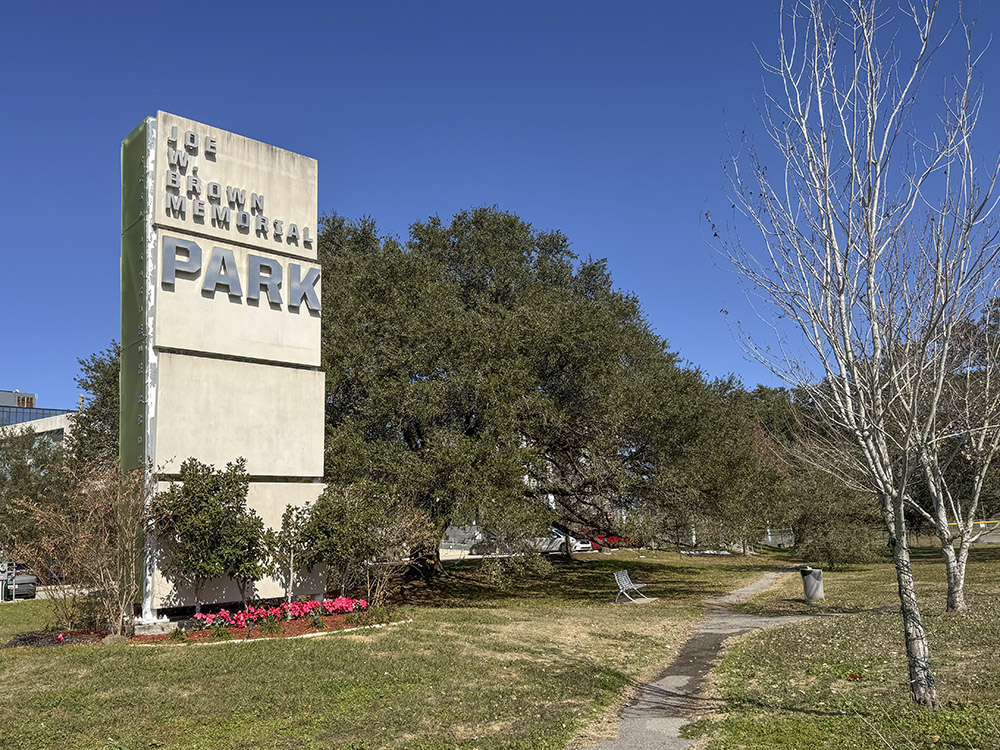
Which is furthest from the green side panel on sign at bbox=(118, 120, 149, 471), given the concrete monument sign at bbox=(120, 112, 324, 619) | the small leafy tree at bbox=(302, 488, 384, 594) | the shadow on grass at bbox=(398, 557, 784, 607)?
the shadow on grass at bbox=(398, 557, 784, 607)

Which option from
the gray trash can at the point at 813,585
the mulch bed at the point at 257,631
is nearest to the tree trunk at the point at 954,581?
the gray trash can at the point at 813,585

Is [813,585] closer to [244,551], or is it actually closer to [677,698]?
[677,698]

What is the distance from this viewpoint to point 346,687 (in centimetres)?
973

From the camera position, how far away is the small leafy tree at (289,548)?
15032 millimetres

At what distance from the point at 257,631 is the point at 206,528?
6.23ft

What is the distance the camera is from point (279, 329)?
16.2 metres

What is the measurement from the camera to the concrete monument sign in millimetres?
14359

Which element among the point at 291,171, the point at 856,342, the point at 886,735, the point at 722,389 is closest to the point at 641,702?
the point at 886,735

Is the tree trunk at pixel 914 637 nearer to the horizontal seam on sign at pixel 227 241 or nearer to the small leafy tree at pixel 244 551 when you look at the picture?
the small leafy tree at pixel 244 551

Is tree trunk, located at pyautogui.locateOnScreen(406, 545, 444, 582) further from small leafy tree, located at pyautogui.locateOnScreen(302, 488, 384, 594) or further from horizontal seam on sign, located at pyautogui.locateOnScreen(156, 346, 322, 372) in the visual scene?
horizontal seam on sign, located at pyautogui.locateOnScreen(156, 346, 322, 372)

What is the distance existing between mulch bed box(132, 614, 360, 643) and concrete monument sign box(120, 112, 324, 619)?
2.82 feet

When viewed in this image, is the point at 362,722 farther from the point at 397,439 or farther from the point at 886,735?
the point at 397,439

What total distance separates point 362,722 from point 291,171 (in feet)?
38.9

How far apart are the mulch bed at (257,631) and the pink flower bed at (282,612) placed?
152mm
